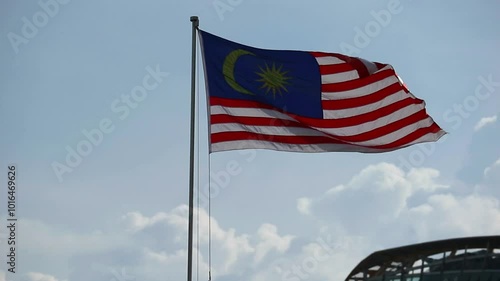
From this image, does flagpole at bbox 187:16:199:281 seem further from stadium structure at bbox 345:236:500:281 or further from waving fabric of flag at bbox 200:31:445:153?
stadium structure at bbox 345:236:500:281

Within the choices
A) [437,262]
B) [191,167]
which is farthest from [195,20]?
[437,262]

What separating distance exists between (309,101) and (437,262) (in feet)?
112

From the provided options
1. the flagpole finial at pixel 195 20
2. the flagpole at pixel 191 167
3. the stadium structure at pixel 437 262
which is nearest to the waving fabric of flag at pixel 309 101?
the flagpole finial at pixel 195 20

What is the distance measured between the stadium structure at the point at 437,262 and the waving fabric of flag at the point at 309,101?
2837 centimetres

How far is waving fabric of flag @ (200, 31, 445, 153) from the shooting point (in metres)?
20.7

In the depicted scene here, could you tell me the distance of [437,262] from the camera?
53188 mm

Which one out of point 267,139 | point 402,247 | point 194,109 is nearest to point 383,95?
point 267,139

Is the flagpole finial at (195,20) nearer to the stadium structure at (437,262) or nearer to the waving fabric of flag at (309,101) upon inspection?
the waving fabric of flag at (309,101)

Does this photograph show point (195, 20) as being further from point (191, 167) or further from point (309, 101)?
point (191, 167)

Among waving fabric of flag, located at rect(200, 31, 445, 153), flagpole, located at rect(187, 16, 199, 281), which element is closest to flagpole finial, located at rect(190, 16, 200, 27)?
flagpole, located at rect(187, 16, 199, 281)

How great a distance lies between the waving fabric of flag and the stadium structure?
93.1ft

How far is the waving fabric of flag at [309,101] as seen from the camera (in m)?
20.7

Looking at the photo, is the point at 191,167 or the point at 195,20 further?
the point at 195,20

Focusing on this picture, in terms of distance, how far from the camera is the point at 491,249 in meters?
48.8
